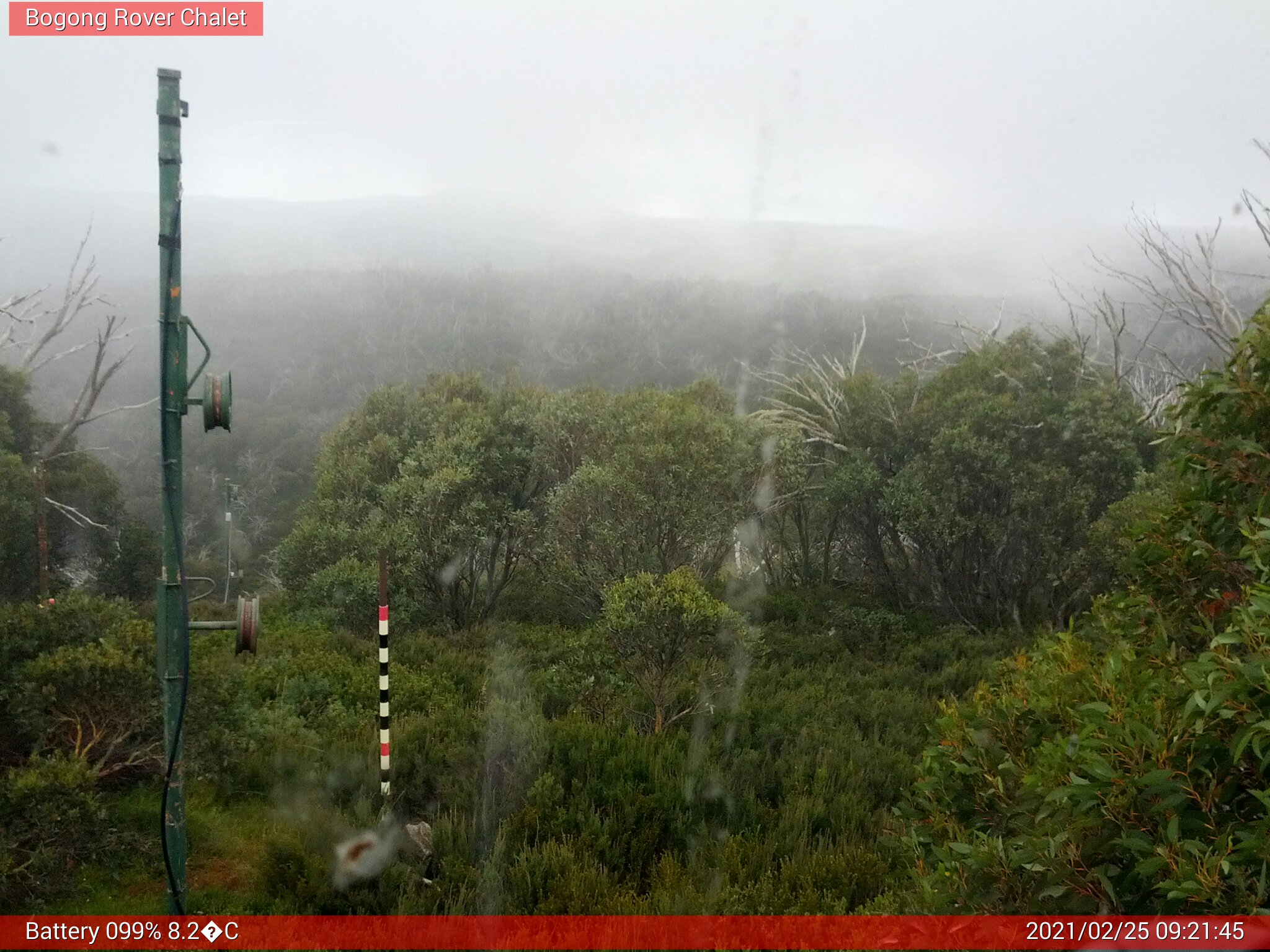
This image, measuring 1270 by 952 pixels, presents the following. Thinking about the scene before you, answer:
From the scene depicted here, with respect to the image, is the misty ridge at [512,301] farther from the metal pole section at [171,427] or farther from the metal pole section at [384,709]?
the metal pole section at [171,427]

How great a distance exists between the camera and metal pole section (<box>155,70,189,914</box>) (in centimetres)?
371

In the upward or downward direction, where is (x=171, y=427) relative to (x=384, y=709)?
upward

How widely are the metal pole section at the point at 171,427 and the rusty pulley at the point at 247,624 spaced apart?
0.74 ft

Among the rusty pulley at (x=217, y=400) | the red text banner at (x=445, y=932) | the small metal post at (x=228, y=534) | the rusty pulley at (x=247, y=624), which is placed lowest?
the small metal post at (x=228, y=534)

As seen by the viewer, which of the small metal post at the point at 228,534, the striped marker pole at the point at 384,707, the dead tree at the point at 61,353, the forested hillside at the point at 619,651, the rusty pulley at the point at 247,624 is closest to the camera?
the rusty pulley at the point at 247,624

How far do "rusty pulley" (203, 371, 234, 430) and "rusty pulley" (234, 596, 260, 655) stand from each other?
0.84 metres

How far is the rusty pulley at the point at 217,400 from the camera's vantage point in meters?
3.80

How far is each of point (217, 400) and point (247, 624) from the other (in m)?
1.06

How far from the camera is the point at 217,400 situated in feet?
12.5

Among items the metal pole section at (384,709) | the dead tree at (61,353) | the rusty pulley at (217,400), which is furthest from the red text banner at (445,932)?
the dead tree at (61,353)

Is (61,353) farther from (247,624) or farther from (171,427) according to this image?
(247,624)

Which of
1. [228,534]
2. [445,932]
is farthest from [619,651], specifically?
[228,534]

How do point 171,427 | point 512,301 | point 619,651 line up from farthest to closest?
point 512,301
point 619,651
point 171,427

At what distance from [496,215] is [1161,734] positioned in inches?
2828
